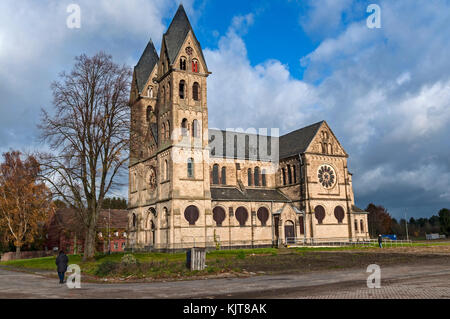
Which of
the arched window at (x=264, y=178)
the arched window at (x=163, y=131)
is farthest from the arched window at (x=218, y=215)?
the arched window at (x=264, y=178)

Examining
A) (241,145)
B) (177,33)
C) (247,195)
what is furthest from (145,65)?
(247,195)

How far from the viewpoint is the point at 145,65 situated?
60031 mm

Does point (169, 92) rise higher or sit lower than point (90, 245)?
higher

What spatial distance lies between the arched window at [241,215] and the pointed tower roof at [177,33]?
65.6 feet

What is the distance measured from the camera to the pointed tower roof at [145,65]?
5828cm

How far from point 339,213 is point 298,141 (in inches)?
460

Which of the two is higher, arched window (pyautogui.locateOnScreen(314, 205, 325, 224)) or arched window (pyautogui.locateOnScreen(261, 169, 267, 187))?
arched window (pyautogui.locateOnScreen(261, 169, 267, 187))

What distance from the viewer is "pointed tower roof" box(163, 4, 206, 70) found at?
164 feet

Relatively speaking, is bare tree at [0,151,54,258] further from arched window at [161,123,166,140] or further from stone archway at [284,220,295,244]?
stone archway at [284,220,295,244]

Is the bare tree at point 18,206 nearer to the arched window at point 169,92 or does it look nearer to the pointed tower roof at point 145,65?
the pointed tower roof at point 145,65

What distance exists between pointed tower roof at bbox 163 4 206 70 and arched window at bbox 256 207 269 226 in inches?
832

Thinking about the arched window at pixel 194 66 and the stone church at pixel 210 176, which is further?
the arched window at pixel 194 66

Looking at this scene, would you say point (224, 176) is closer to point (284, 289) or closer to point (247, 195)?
point (247, 195)

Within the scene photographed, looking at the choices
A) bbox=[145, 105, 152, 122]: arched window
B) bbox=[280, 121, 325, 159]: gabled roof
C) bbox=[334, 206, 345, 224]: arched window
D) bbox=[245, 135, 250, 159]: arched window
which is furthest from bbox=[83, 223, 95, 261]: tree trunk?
bbox=[334, 206, 345, 224]: arched window
